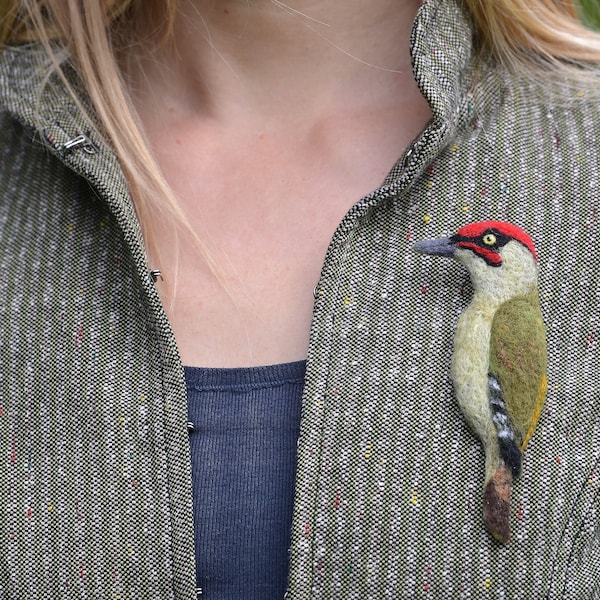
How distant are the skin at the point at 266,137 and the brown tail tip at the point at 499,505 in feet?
1.17

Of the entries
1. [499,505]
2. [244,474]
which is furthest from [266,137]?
[499,505]

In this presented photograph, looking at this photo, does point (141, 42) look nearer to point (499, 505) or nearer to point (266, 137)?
point (266, 137)

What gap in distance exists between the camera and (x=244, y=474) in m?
1.15

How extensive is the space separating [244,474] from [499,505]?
0.33m

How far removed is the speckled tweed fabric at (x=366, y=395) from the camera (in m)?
1.07

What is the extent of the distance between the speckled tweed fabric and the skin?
125mm

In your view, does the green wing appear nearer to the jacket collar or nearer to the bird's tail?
the bird's tail

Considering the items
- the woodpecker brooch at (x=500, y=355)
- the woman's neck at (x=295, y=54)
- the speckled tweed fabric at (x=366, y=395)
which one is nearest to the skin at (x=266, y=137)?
the woman's neck at (x=295, y=54)

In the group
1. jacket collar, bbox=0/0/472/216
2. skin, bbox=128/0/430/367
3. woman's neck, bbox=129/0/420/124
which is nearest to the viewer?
jacket collar, bbox=0/0/472/216

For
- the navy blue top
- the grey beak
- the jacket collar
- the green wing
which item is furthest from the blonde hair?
the green wing

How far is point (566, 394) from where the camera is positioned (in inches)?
42.8

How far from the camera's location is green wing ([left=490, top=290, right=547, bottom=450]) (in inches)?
41.3

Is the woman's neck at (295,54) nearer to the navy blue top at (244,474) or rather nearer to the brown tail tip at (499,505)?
the navy blue top at (244,474)

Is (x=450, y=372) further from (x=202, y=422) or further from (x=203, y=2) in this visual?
(x=203, y=2)
